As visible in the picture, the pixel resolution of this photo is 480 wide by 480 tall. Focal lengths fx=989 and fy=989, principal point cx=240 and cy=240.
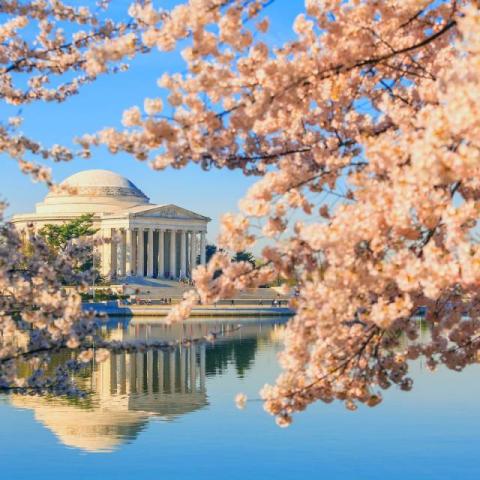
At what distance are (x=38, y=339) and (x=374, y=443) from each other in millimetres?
13949

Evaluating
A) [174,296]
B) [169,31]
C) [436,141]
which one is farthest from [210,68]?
[174,296]

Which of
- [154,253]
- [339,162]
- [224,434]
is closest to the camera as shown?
[339,162]

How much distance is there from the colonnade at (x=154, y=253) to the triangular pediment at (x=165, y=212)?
69.0 inches

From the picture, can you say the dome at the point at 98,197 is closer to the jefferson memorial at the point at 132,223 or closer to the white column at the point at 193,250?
the jefferson memorial at the point at 132,223

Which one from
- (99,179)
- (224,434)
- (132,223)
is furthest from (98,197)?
(224,434)

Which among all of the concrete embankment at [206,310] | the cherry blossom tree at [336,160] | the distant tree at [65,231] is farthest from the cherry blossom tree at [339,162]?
the distant tree at [65,231]

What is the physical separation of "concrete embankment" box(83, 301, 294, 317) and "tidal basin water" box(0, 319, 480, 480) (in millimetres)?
38262

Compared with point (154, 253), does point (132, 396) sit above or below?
below

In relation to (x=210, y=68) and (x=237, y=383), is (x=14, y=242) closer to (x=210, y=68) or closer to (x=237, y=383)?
(x=210, y=68)

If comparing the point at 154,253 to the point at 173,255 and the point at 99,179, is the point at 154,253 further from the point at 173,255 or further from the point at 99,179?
the point at 99,179

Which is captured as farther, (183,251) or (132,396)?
(183,251)

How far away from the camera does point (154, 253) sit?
5034 inches

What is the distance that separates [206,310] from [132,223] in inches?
1849

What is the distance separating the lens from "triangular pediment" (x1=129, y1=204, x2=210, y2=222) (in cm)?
12092
